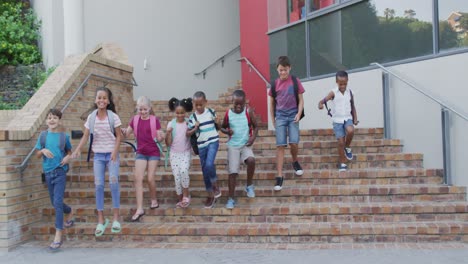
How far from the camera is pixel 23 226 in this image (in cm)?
541

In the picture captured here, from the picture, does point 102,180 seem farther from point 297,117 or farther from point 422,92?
point 422,92

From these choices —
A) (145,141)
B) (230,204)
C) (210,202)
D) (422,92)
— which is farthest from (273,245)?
(422,92)

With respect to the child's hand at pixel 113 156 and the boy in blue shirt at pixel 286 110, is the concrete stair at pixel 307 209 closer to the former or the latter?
the boy in blue shirt at pixel 286 110

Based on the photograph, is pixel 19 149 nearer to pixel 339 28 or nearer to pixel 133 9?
pixel 339 28

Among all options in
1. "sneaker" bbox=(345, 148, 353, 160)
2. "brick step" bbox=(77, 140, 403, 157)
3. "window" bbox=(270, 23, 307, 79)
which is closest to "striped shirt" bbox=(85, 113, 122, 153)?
"brick step" bbox=(77, 140, 403, 157)

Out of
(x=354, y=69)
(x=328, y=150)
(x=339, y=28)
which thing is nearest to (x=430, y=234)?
(x=328, y=150)

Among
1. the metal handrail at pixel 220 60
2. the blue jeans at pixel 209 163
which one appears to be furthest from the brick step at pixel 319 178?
the metal handrail at pixel 220 60

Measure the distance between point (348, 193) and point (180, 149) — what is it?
2.07 metres

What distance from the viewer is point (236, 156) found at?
219 inches

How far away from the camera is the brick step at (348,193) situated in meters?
5.56

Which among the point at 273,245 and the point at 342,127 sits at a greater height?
the point at 342,127

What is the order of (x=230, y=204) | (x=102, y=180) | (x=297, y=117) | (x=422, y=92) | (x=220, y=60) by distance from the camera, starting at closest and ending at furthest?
(x=102, y=180) → (x=230, y=204) → (x=297, y=117) → (x=422, y=92) → (x=220, y=60)

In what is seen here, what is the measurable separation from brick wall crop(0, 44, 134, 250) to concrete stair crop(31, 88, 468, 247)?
0.86 feet

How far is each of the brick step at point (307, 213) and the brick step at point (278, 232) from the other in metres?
0.11
